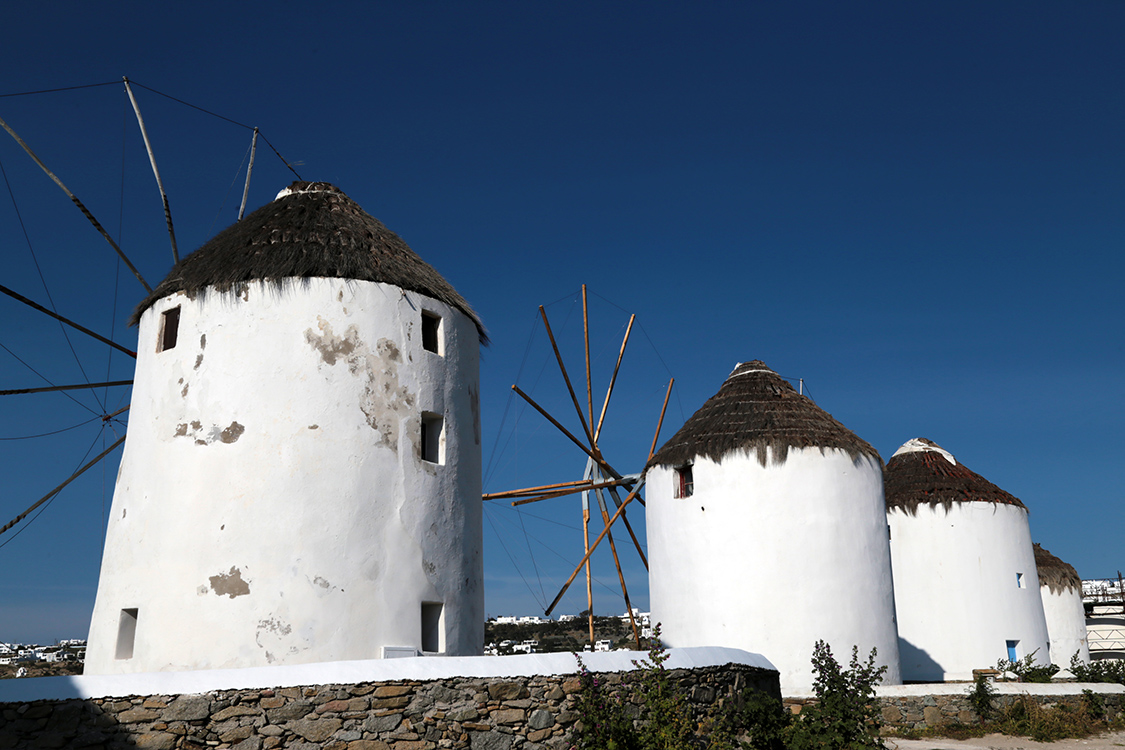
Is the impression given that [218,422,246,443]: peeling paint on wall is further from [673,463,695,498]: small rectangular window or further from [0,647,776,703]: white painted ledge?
[673,463,695,498]: small rectangular window

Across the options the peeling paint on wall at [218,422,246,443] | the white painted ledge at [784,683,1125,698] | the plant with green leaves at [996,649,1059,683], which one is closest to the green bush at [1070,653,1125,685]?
the plant with green leaves at [996,649,1059,683]

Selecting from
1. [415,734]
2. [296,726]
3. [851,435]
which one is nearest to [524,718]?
[415,734]

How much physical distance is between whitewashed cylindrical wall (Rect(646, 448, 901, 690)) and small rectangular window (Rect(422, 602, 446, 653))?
6.01 m

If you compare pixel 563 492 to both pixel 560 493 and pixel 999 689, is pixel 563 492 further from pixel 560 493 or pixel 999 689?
pixel 999 689

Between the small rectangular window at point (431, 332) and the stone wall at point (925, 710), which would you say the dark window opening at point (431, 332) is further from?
the stone wall at point (925, 710)

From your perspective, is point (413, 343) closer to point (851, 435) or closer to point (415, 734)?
point (415, 734)

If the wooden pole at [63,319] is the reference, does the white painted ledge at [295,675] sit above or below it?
below

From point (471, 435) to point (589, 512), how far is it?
9.30 m

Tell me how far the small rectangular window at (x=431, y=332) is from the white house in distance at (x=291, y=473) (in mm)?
31

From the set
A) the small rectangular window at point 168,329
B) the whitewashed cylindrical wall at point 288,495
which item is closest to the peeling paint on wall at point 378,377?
the whitewashed cylindrical wall at point 288,495

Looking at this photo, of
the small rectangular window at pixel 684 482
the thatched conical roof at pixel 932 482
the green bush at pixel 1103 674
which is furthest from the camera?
the thatched conical roof at pixel 932 482

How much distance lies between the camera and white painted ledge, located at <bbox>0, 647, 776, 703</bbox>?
743 centimetres

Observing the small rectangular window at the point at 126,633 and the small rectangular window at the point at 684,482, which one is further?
the small rectangular window at the point at 684,482

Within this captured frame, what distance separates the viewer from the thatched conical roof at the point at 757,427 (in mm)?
16078
